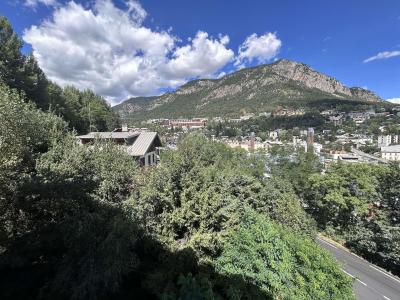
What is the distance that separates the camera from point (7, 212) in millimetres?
9234

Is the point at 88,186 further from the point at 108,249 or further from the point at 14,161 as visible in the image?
the point at 108,249

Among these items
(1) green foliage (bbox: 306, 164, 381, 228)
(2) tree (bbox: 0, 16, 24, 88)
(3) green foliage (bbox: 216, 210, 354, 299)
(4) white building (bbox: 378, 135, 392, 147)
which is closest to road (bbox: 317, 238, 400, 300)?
(3) green foliage (bbox: 216, 210, 354, 299)

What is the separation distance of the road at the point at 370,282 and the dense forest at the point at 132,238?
8.29m

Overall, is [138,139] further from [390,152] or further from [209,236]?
[390,152]

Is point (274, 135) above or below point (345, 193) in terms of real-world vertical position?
above

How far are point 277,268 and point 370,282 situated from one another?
51.5 feet

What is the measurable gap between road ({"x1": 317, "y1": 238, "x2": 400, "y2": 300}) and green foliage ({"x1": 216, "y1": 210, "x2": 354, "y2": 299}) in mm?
6638

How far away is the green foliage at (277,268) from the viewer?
9.75 meters

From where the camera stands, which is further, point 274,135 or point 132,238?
point 274,135

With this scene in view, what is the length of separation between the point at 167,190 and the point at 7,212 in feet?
17.0

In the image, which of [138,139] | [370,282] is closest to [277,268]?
[370,282]

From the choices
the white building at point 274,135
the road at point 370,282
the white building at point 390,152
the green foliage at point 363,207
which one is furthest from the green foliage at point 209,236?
the white building at point 274,135

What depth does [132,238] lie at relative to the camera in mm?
7902

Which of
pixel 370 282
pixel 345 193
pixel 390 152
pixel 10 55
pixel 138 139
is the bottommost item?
pixel 370 282
